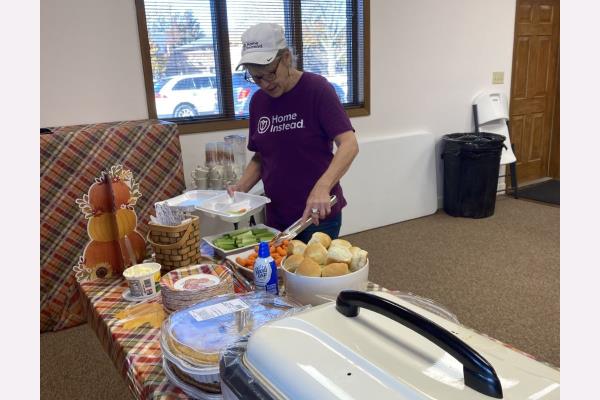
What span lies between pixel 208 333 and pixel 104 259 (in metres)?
0.75

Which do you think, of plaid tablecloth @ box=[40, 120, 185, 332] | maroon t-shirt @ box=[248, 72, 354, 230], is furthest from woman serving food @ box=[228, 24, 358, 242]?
plaid tablecloth @ box=[40, 120, 185, 332]

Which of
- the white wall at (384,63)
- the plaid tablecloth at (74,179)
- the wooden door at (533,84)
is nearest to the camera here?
the plaid tablecloth at (74,179)

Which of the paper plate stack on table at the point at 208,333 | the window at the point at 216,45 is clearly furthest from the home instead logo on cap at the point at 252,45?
the window at the point at 216,45

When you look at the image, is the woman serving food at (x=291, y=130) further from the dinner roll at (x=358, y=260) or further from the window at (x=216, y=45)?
the window at (x=216, y=45)

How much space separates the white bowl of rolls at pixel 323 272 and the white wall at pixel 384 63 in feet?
7.16

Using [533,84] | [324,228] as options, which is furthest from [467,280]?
[533,84]

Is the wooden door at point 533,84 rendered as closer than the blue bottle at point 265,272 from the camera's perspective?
No

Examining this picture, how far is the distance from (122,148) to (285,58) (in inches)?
46.4

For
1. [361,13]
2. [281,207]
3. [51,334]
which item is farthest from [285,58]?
[361,13]

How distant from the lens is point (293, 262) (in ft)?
3.72

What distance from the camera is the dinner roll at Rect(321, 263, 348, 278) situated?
105 cm

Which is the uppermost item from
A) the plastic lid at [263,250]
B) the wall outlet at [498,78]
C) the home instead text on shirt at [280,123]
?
the wall outlet at [498,78]

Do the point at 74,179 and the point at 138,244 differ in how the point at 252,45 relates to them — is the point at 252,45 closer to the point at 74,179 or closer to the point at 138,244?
the point at 138,244

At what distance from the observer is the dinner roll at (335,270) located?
105cm
